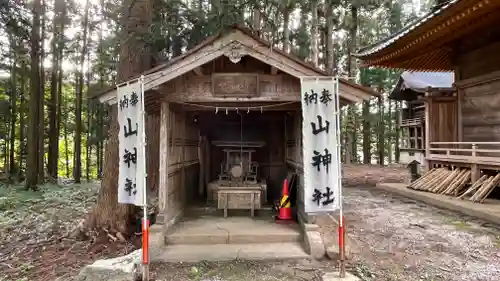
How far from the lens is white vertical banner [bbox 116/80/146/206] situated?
17.1 feet

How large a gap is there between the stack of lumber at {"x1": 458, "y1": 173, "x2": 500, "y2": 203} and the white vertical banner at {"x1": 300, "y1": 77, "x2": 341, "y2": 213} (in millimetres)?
6245

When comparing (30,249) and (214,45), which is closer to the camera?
(214,45)

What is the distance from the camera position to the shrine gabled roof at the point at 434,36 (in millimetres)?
7793

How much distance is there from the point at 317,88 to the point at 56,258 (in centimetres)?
631

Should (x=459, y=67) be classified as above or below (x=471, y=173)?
above

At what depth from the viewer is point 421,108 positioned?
870 inches

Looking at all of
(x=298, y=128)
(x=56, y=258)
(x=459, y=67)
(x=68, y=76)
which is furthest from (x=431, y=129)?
(x=68, y=76)

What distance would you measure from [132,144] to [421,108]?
22240mm

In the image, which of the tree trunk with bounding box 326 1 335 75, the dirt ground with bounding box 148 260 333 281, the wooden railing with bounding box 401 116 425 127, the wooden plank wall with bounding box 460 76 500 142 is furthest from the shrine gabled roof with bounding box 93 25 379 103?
the wooden railing with bounding box 401 116 425 127

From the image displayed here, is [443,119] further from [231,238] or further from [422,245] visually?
[231,238]

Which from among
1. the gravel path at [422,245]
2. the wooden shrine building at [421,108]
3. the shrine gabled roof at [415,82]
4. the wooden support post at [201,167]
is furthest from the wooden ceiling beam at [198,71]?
the shrine gabled roof at [415,82]

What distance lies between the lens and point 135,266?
4930 mm

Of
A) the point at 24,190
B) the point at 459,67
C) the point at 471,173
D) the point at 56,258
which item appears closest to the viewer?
the point at 56,258

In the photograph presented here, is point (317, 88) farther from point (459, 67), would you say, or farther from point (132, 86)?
point (459, 67)
